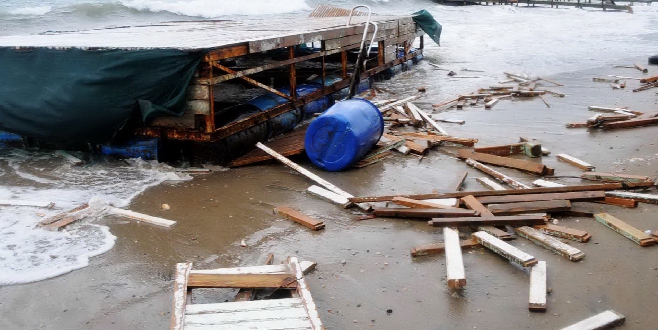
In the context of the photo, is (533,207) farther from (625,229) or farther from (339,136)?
(339,136)

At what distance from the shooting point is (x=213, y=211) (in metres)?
7.36

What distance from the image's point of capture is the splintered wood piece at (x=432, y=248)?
5.90 m

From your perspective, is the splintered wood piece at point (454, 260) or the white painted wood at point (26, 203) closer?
the splintered wood piece at point (454, 260)

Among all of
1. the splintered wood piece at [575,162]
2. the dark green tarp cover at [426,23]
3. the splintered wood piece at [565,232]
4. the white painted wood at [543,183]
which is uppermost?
the dark green tarp cover at [426,23]

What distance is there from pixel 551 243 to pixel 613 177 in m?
2.38

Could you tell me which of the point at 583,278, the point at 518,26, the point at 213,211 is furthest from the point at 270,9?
the point at 583,278

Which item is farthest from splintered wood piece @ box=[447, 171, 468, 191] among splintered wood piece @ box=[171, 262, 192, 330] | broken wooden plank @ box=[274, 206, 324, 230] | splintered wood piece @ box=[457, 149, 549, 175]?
splintered wood piece @ box=[171, 262, 192, 330]

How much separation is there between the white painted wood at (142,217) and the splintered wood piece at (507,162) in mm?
4916

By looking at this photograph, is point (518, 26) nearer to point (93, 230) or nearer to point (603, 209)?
point (603, 209)

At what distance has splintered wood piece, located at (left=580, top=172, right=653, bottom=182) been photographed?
7.36 m

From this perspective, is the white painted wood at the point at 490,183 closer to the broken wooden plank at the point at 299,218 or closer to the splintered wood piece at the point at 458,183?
the splintered wood piece at the point at 458,183

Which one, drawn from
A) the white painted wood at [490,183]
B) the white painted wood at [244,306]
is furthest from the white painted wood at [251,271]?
the white painted wood at [490,183]

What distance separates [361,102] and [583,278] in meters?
4.86

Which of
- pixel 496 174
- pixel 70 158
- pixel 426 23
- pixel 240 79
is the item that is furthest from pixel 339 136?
pixel 426 23
